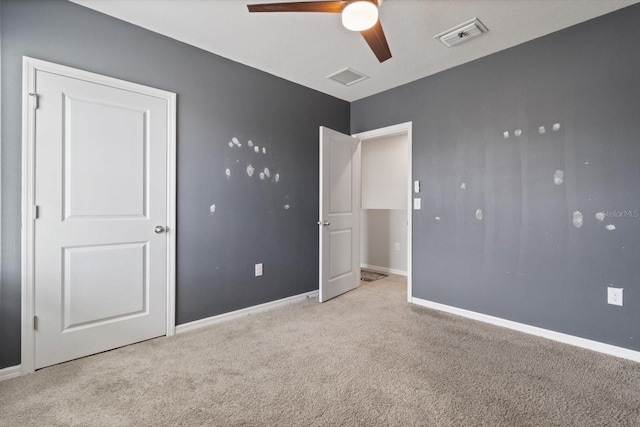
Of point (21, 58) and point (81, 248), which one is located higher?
point (21, 58)

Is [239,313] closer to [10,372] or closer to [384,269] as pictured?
[10,372]

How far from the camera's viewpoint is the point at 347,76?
128 inches

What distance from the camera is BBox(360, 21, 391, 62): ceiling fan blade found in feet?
5.84

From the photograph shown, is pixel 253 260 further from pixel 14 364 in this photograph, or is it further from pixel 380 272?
pixel 380 272

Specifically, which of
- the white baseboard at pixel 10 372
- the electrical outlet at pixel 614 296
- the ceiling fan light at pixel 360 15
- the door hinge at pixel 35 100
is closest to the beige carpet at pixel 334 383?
the white baseboard at pixel 10 372

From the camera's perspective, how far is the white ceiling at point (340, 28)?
6.99 feet

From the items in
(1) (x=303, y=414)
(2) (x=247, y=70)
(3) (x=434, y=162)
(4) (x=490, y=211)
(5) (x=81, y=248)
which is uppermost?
A: (2) (x=247, y=70)

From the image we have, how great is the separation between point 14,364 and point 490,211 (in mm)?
3828

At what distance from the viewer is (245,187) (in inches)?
118

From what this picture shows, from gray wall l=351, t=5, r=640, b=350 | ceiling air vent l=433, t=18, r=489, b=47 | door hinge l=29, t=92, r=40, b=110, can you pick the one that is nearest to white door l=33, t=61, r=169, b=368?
door hinge l=29, t=92, r=40, b=110

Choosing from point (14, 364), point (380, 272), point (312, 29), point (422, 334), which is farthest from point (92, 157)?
point (380, 272)

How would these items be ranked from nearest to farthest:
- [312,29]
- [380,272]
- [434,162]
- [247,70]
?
[312,29]
[247,70]
[434,162]
[380,272]

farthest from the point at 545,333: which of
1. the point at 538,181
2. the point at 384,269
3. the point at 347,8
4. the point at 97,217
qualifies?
the point at 97,217

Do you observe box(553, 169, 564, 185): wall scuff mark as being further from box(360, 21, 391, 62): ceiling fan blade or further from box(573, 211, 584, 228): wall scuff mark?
box(360, 21, 391, 62): ceiling fan blade
